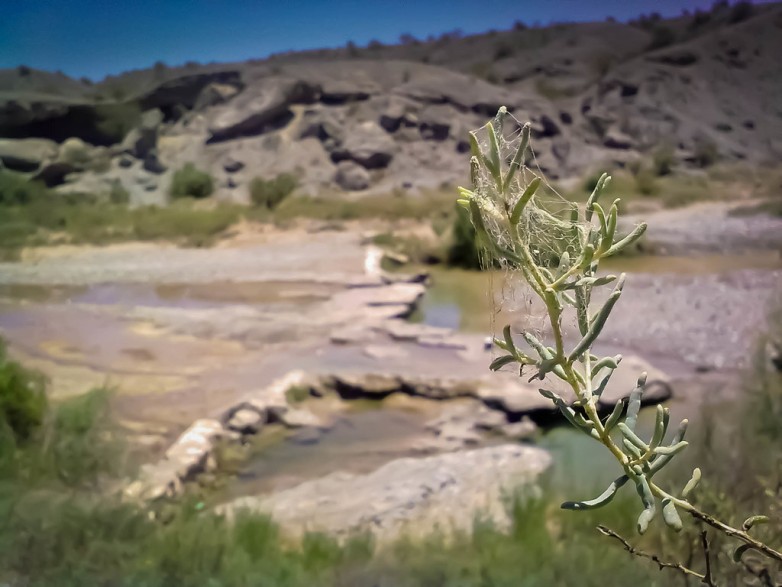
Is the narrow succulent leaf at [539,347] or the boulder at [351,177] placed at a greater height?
the boulder at [351,177]

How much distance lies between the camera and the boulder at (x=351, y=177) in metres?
20.4

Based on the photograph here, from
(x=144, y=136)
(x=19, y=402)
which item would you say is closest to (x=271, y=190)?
(x=144, y=136)

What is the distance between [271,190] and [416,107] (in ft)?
18.7

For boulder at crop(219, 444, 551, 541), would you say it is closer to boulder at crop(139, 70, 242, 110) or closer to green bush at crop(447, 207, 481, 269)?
green bush at crop(447, 207, 481, 269)

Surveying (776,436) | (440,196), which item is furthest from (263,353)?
(440,196)

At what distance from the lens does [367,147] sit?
2188cm

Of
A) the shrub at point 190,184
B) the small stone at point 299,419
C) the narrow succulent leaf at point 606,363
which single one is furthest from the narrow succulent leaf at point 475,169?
the shrub at point 190,184

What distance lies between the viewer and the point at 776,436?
3.03 m

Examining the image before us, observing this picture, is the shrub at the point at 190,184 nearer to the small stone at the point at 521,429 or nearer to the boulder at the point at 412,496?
the small stone at the point at 521,429

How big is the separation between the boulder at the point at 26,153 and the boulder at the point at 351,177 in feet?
23.5

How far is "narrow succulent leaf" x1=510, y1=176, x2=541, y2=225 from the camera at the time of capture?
596 mm

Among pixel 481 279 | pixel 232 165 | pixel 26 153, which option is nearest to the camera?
pixel 481 279

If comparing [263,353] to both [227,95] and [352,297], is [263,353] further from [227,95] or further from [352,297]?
[227,95]

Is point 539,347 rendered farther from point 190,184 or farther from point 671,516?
point 190,184
